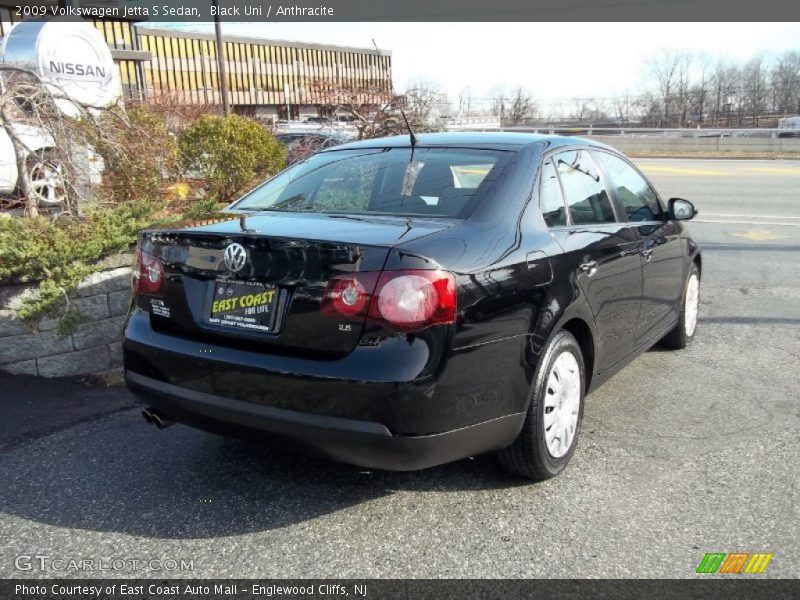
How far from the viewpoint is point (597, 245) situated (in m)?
3.88

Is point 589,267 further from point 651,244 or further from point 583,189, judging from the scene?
point 651,244

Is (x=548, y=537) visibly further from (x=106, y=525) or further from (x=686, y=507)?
(x=106, y=525)

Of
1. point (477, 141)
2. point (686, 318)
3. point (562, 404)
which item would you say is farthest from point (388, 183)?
point (686, 318)

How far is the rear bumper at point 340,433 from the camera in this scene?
2820mm

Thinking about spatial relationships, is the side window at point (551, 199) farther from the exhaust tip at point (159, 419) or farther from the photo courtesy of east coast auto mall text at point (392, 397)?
the exhaust tip at point (159, 419)

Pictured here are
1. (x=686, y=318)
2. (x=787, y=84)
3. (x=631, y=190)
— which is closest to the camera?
(x=631, y=190)

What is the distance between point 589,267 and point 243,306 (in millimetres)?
1739

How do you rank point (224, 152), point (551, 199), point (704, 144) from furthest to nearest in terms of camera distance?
1. point (704, 144)
2. point (224, 152)
3. point (551, 199)

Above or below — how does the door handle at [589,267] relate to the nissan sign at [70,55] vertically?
below

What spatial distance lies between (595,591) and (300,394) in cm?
129

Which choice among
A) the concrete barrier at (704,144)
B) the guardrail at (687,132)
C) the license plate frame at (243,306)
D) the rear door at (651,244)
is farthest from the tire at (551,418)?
the guardrail at (687,132)

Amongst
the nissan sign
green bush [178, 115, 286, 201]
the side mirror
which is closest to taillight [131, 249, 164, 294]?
the side mirror

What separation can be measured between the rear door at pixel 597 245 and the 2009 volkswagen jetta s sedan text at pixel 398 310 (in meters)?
0.02

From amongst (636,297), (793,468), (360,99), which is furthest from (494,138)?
(360,99)
